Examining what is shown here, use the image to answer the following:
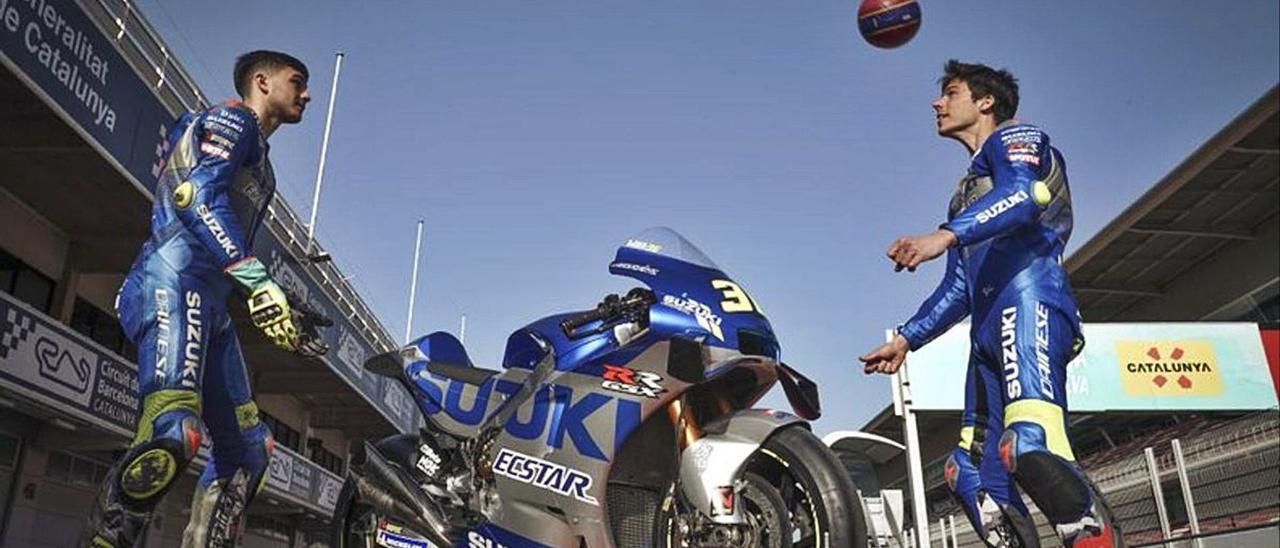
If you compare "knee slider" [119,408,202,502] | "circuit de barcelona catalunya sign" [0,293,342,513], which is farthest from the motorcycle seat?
"circuit de barcelona catalunya sign" [0,293,342,513]

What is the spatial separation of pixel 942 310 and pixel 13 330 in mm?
9927

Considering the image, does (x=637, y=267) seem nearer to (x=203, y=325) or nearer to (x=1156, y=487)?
(x=203, y=325)

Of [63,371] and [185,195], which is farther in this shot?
[63,371]

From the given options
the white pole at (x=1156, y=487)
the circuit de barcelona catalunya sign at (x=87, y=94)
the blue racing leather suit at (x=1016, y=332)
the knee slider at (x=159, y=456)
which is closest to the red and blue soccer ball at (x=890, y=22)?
the blue racing leather suit at (x=1016, y=332)

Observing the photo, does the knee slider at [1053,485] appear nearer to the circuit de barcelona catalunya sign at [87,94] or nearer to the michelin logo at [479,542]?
the michelin logo at [479,542]

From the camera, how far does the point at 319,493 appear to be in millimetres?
20234

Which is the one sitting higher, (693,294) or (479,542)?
(693,294)

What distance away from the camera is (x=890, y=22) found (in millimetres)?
4645

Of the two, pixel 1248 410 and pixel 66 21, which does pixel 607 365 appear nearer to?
pixel 66 21

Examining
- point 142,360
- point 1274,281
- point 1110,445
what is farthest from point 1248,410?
point 142,360

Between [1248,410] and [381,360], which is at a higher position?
[1248,410]

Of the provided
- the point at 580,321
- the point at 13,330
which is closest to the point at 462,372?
the point at 580,321

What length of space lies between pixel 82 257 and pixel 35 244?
3.17 feet

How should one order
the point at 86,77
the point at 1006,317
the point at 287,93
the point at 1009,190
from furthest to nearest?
the point at 86,77
the point at 287,93
the point at 1006,317
the point at 1009,190
